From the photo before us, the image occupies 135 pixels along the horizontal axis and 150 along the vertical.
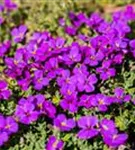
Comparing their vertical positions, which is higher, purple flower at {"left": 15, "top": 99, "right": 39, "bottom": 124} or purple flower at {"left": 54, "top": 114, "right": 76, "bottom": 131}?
purple flower at {"left": 15, "top": 99, "right": 39, "bottom": 124}

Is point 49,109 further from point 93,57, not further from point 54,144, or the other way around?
point 93,57

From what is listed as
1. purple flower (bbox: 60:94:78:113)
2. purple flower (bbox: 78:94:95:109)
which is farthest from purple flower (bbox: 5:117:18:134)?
purple flower (bbox: 78:94:95:109)

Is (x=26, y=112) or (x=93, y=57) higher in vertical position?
(x=93, y=57)

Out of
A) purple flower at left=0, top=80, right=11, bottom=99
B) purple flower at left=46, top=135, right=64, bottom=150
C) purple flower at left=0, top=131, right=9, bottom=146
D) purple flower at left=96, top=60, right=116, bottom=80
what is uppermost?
purple flower at left=96, top=60, right=116, bottom=80

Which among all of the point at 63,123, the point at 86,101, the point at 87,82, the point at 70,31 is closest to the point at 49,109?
the point at 63,123

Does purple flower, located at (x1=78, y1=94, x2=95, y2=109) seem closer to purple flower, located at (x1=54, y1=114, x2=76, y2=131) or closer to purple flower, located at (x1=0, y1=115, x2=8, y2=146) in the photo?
purple flower, located at (x1=54, y1=114, x2=76, y2=131)

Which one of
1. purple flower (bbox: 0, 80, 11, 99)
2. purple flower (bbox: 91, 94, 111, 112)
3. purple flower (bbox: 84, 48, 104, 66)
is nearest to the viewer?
purple flower (bbox: 91, 94, 111, 112)

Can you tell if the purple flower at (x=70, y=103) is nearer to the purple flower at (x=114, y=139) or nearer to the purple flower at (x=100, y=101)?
the purple flower at (x=100, y=101)
